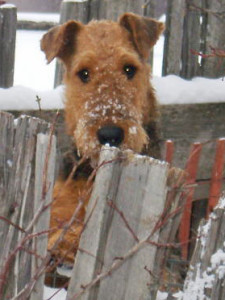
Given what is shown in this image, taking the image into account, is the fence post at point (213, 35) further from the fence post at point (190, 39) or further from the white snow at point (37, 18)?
the white snow at point (37, 18)

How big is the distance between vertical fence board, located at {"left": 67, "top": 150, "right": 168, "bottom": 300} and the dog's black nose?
1317 mm

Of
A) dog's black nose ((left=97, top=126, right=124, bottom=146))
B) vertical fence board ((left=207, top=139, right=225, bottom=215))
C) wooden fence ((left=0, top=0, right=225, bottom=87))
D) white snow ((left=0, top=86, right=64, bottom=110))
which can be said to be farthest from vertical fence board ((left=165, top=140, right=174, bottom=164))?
dog's black nose ((left=97, top=126, right=124, bottom=146))

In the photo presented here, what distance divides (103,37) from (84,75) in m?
0.25

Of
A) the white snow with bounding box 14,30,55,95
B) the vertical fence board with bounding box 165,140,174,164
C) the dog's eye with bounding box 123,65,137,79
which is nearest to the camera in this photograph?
the dog's eye with bounding box 123,65,137,79

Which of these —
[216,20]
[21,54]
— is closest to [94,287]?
[216,20]

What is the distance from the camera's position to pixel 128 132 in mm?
3555

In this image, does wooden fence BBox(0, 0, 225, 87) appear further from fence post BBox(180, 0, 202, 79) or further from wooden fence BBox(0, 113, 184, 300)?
wooden fence BBox(0, 113, 184, 300)

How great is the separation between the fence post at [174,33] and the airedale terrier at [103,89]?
22.0 inches

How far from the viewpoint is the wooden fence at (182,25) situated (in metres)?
4.80

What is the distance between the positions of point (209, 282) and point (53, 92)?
2.71 meters

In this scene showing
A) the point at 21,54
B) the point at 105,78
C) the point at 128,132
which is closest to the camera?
the point at 128,132

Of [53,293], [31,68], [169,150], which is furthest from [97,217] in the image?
[31,68]

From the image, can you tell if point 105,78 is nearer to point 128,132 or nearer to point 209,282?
point 128,132

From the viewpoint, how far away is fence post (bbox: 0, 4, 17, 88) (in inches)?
167
